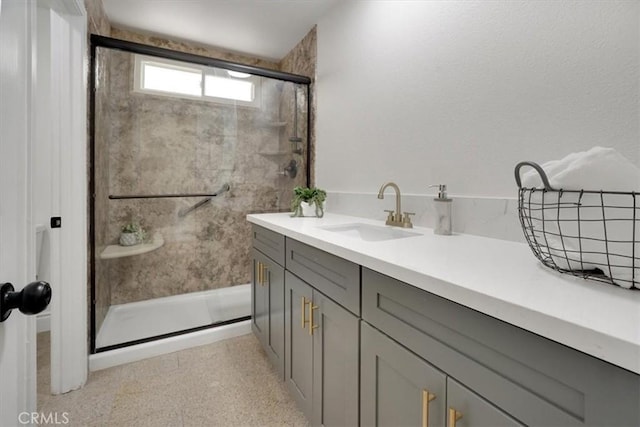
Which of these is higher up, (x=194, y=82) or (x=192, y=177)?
(x=194, y=82)

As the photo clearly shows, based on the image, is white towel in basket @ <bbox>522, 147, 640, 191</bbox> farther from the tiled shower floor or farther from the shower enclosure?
the shower enclosure

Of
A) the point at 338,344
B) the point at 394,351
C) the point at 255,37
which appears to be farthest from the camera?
the point at 255,37

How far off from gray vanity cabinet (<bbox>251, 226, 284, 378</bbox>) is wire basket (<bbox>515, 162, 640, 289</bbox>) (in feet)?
3.57

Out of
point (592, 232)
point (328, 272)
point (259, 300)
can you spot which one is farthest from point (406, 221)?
point (259, 300)

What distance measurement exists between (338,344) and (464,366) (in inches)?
19.0

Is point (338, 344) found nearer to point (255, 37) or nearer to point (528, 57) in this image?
point (528, 57)

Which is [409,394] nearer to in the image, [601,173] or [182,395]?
[601,173]

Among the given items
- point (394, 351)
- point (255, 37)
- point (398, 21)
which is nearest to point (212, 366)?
point (394, 351)

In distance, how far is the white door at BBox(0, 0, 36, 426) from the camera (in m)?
0.48

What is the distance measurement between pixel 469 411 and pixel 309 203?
57.0 inches

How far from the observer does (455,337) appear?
0.59 m

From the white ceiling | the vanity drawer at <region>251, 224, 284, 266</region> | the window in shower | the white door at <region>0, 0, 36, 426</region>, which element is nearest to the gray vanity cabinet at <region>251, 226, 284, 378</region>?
the vanity drawer at <region>251, 224, 284, 266</region>

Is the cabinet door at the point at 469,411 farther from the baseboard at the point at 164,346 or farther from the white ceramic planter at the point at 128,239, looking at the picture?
the white ceramic planter at the point at 128,239

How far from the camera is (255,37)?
2.52 meters
